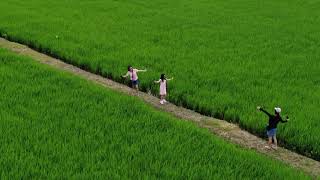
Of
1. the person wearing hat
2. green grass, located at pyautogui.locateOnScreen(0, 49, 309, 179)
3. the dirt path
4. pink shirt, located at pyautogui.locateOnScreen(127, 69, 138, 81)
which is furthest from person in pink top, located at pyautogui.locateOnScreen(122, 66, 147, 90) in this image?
the person wearing hat

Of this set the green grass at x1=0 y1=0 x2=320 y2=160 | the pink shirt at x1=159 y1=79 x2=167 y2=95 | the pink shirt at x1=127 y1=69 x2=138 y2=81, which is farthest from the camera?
the pink shirt at x1=127 y1=69 x2=138 y2=81

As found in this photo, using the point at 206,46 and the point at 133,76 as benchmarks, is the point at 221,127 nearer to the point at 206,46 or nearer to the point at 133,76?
the point at 133,76

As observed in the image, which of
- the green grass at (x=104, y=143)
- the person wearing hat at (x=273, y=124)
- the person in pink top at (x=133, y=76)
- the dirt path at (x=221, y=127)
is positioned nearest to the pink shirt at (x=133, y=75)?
the person in pink top at (x=133, y=76)

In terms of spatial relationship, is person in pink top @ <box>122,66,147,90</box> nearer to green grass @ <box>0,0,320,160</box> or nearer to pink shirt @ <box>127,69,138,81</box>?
pink shirt @ <box>127,69,138,81</box>

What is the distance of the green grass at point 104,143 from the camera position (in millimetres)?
6734

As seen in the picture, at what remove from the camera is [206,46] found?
15.1m

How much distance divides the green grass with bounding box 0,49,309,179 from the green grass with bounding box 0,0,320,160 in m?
1.39

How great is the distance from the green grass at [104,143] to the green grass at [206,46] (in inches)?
54.9

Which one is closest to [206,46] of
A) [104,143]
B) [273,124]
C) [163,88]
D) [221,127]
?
[163,88]

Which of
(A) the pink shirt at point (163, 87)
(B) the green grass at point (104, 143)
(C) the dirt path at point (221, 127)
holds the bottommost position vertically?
(C) the dirt path at point (221, 127)

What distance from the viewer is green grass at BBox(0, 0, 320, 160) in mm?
10016

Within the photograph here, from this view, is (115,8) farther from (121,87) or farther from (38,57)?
(121,87)

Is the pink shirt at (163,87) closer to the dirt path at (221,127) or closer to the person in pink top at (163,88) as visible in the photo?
the person in pink top at (163,88)

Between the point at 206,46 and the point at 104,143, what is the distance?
810 cm
